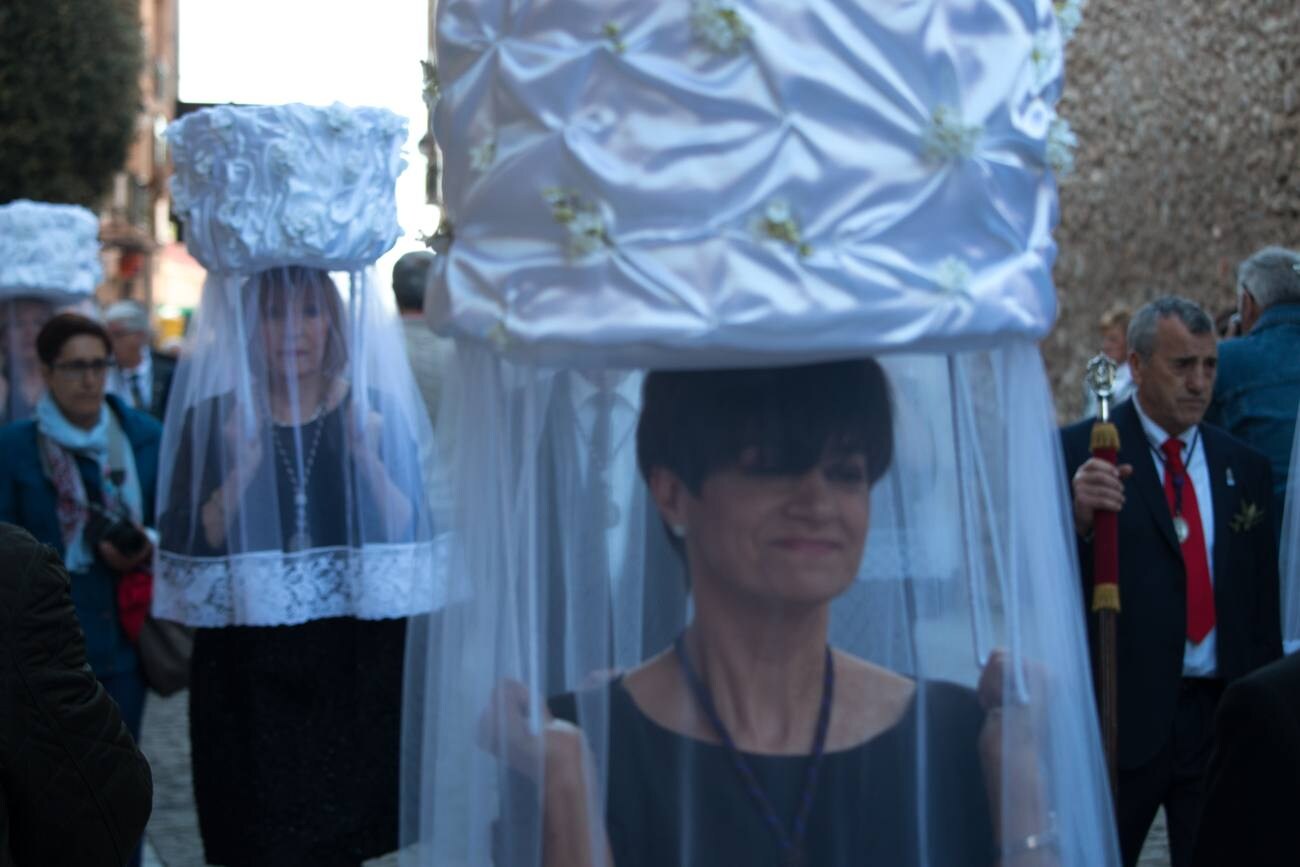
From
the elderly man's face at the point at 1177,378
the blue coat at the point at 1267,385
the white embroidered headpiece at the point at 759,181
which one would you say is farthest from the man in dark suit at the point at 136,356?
the white embroidered headpiece at the point at 759,181

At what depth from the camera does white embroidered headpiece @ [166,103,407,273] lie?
5289mm

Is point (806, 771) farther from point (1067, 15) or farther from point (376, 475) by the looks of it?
point (376, 475)

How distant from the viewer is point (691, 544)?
254 cm

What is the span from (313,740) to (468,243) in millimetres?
3065

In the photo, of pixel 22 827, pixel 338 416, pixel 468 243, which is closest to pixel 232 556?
pixel 338 416

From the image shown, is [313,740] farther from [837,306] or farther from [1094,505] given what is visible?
[837,306]

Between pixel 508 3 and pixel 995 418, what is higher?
pixel 508 3

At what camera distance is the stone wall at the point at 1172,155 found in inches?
419

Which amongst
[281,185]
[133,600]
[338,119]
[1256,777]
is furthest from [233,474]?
[1256,777]

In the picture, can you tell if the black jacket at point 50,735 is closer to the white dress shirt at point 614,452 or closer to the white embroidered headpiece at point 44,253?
the white dress shirt at point 614,452

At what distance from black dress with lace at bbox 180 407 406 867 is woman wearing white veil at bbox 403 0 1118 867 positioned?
2.60 metres

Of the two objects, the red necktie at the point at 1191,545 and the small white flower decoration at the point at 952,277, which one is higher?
the small white flower decoration at the point at 952,277

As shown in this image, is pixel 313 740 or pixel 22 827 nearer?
pixel 22 827

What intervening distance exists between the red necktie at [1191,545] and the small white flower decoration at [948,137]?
2.74 metres
